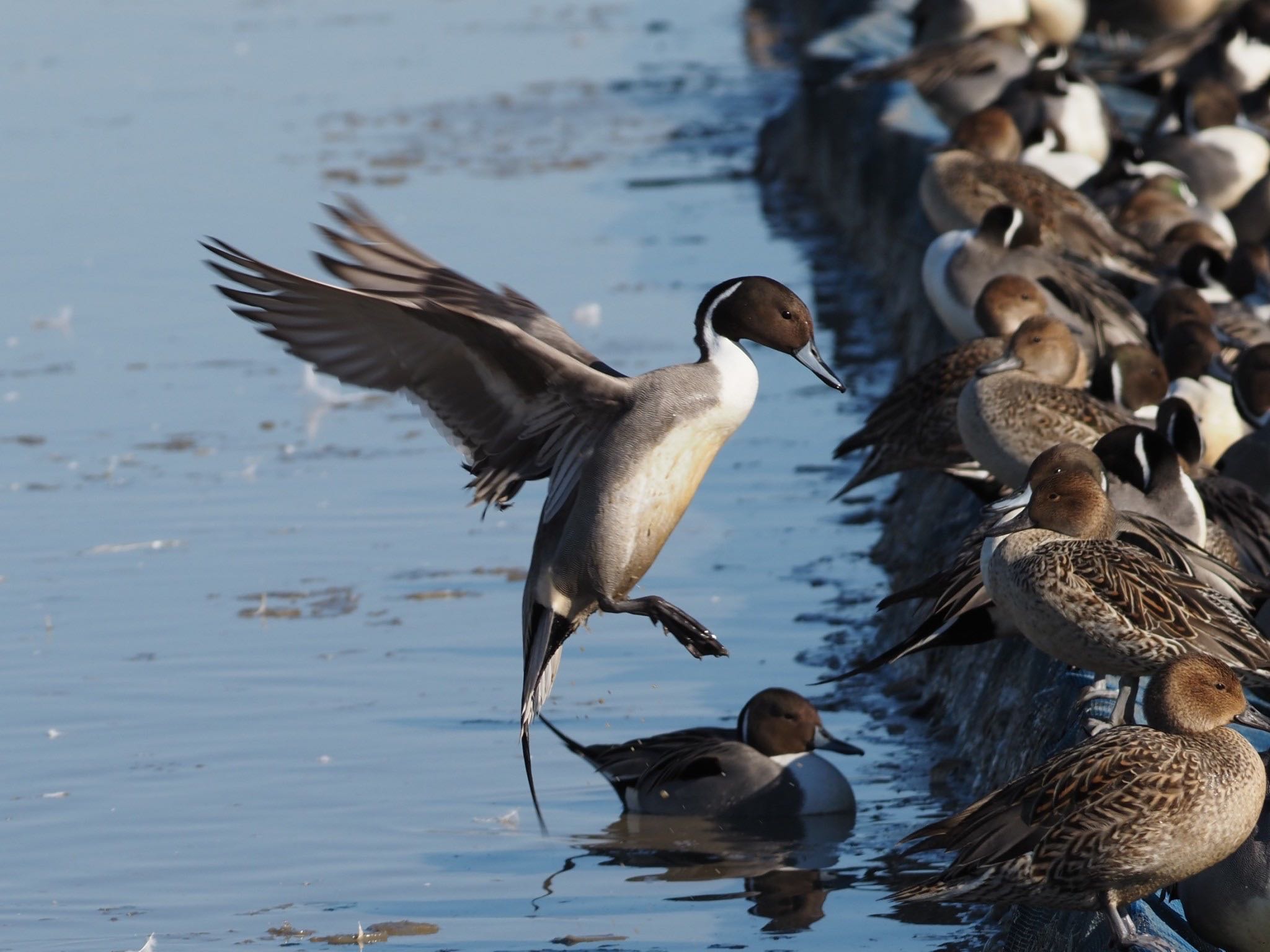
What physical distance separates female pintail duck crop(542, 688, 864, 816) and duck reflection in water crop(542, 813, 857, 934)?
0.04 m

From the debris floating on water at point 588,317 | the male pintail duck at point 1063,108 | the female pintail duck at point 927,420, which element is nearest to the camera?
the female pintail duck at point 927,420

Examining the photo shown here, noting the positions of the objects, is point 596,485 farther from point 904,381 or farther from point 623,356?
point 623,356

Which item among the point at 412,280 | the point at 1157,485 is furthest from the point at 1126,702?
the point at 412,280

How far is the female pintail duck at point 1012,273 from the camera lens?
25.3 ft

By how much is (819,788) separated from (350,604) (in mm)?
2398

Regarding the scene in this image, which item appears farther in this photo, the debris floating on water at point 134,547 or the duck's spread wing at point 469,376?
the debris floating on water at point 134,547

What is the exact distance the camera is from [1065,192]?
898 centimetres

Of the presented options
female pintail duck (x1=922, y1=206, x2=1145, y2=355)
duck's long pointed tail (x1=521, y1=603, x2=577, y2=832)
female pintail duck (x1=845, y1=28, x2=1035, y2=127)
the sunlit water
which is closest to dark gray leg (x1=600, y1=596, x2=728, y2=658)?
duck's long pointed tail (x1=521, y1=603, x2=577, y2=832)

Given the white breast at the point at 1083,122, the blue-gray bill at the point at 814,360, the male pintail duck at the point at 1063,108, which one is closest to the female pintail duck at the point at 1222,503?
the blue-gray bill at the point at 814,360

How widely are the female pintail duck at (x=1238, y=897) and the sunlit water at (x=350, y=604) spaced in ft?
3.48

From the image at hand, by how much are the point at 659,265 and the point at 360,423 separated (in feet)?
12.2

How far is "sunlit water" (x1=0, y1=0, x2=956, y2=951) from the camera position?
17.5 feet

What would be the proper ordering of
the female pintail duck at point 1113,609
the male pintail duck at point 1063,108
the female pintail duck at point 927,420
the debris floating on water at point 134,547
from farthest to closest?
the male pintail duck at point 1063,108 < the debris floating on water at point 134,547 < the female pintail duck at point 927,420 < the female pintail duck at point 1113,609

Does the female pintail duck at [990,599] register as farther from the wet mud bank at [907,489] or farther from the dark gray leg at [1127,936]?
the dark gray leg at [1127,936]
